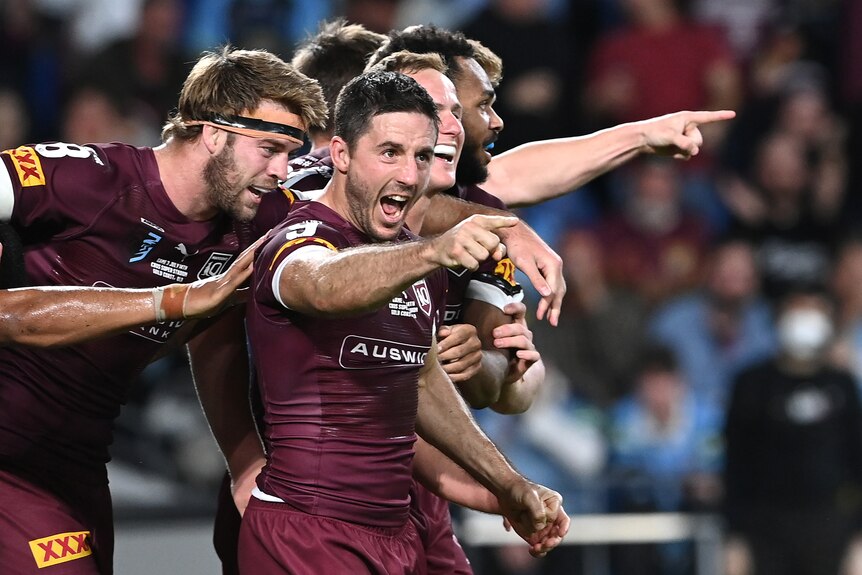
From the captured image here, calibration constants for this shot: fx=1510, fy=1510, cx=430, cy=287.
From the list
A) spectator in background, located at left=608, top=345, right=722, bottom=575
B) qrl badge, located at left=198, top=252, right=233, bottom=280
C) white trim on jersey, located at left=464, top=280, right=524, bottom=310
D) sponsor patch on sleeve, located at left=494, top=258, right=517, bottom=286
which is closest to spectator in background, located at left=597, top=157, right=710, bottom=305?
spectator in background, located at left=608, top=345, right=722, bottom=575

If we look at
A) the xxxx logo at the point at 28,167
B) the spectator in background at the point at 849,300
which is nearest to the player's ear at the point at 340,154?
the xxxx logo at the point at 28,167

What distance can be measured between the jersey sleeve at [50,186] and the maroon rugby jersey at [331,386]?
0.75 meters

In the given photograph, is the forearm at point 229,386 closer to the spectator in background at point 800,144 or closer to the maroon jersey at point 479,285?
the maroon jersey at point 479,285

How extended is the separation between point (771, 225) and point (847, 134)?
117 cm

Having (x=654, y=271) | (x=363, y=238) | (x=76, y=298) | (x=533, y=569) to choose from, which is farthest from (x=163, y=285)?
(x=654, y=271)

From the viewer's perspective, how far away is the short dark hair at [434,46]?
17.4 ft

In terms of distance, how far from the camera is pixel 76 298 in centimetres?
452

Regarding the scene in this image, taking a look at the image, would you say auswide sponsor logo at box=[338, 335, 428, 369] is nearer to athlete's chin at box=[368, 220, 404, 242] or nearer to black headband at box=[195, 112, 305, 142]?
athlete's chin at box=[368, 220, 404, 242]

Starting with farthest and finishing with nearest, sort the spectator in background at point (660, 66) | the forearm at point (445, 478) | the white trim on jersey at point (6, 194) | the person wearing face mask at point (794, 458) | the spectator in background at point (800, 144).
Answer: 1. the spectator in background at point (660, 66)
2. the spectator in background at point (800, 144)
3. the person wearing face mask at point (794, 458)
4. the forearm at point (445, 478)
5. the white trim on jersey at point (6, 194)

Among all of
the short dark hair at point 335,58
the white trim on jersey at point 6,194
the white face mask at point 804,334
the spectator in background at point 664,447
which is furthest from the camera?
the white face mask at point 804,334

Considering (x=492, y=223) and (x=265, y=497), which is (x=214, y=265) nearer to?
(x=265, y=497)

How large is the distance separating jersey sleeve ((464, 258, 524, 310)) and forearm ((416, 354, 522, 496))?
24.8 inches

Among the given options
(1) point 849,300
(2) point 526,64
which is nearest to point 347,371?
(2) point 526,64

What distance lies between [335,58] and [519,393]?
1450mm
